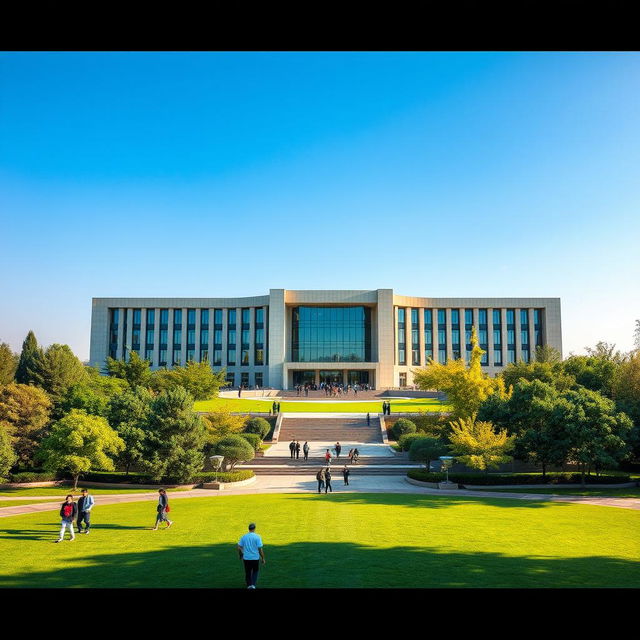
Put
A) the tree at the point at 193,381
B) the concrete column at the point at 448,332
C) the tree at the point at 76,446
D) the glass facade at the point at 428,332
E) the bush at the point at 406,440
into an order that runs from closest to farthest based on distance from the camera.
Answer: the tree at the point at 76,446 < the bush at the point at 406,440 < the tree at the point at 193,381 < the glass facade at the point at 428,332 < the concrete column at the point at 448,332

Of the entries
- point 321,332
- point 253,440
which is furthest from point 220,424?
point 321,332

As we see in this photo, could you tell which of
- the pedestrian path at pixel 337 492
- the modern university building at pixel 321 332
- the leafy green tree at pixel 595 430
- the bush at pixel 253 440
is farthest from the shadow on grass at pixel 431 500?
the modern university building at pixel 321 332

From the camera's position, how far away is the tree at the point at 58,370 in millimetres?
47906

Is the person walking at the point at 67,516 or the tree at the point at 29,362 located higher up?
the tree at the point at 29,362

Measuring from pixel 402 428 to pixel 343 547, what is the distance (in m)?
27.2

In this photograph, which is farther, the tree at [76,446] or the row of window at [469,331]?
the row of window at [469,331]

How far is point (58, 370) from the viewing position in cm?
4900

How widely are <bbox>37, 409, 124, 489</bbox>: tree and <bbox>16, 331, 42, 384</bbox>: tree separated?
23405mm

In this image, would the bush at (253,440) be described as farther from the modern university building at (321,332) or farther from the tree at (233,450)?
the modern university building at (321,332)

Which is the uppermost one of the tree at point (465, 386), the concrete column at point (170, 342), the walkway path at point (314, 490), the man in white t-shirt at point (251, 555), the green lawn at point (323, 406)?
the concrete column at point (170, 342)

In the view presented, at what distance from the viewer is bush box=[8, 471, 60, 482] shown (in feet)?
93.5

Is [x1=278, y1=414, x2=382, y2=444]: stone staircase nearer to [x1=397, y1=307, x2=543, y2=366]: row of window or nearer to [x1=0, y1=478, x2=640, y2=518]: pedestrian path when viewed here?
[x1=0, y1=478, x2=640, y2=518]: pedestrian path

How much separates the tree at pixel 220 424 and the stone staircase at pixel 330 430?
693cm
